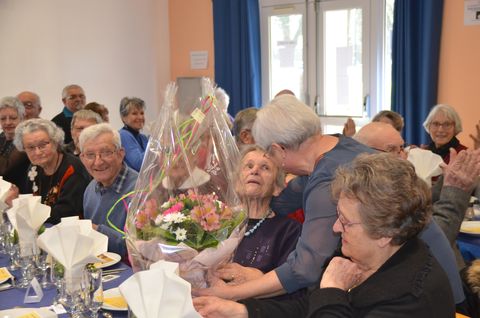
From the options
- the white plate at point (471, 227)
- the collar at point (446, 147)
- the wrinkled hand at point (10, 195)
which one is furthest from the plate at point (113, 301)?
the collar at point (446, 147)

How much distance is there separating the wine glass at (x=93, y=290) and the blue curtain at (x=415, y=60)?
15.6 ft

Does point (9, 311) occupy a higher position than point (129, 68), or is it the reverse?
point (129, 68)

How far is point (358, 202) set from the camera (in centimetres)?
168

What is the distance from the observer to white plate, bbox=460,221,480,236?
3230 mm

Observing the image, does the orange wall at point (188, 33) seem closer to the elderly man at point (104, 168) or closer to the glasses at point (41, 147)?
the glasses at point (41, 147)

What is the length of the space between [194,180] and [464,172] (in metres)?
1.38

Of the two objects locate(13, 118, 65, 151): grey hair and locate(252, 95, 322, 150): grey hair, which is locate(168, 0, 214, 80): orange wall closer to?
locate(13, 118, 65, 151): grey hair

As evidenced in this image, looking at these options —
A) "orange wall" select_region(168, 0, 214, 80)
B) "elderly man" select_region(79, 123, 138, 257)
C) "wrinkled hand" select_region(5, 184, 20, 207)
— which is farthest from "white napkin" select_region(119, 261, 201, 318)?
"orange wall" select_region(168, 0, 214, 80)

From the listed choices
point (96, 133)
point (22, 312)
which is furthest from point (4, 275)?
point (96, 133)

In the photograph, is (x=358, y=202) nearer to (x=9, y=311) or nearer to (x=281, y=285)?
(x=281, y=285)

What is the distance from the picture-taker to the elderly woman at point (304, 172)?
81.2 inches

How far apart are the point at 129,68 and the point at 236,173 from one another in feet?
21.3

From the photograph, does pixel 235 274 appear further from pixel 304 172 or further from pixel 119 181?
pixel 119 181

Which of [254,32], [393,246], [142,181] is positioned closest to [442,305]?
[393,246]
